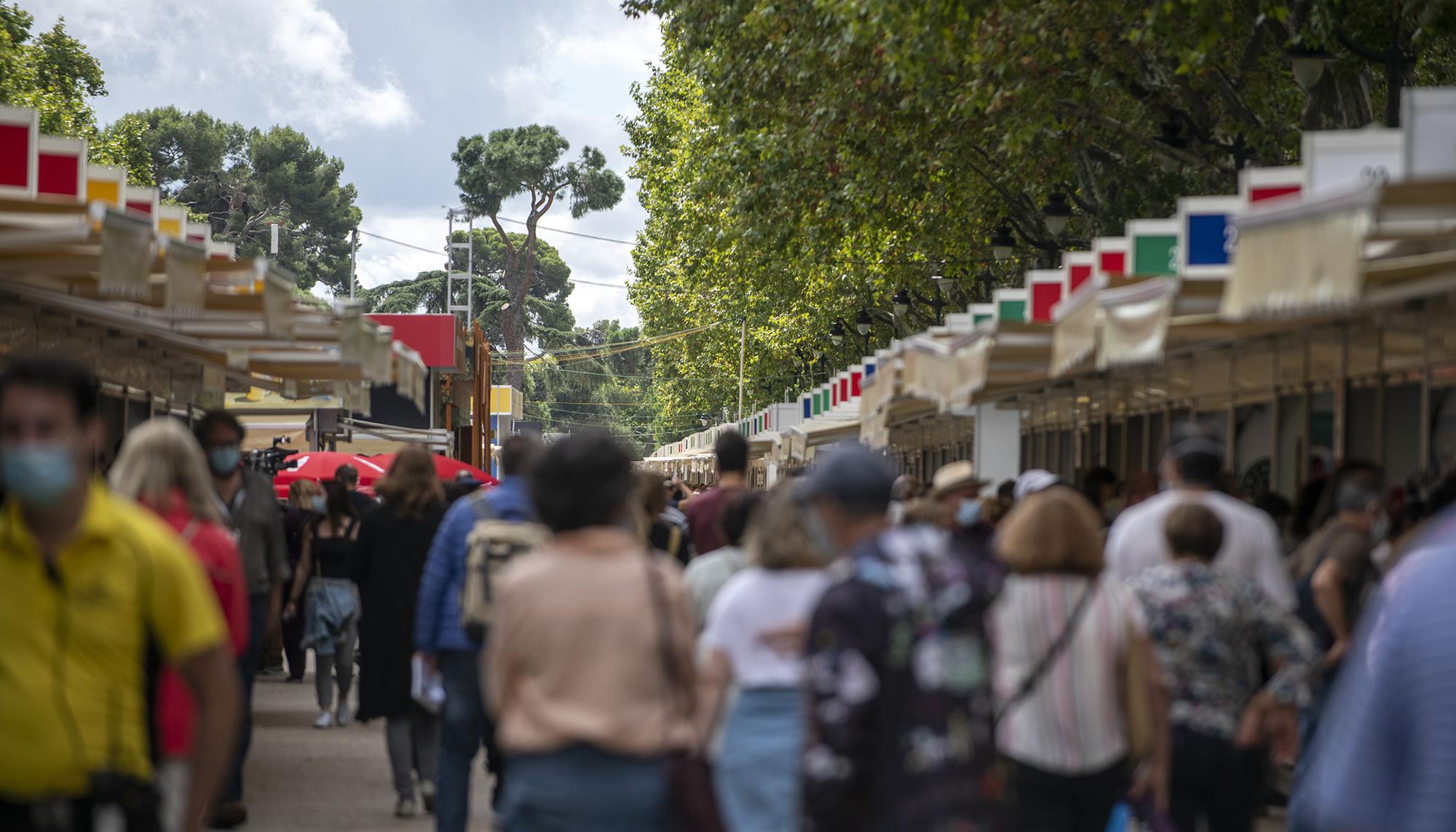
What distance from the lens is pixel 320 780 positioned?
1053 cm

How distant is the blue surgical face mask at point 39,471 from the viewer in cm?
346

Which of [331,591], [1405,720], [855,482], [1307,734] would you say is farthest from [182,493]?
[331,591]

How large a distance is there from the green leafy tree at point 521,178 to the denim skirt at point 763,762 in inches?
3604

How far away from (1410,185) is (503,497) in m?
3.40

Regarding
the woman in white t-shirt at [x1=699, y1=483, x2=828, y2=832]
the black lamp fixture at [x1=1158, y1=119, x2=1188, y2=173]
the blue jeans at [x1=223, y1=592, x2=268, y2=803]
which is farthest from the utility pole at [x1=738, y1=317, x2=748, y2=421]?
the woman in white t-shirt at [x1=699, y1=483, x2=828, y2=832]

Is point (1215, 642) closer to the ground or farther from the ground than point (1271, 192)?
closer to the ground

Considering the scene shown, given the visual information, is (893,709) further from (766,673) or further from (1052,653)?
(1052,653)

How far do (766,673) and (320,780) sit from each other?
634 cm

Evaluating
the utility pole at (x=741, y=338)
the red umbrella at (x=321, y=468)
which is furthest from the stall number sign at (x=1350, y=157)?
the utility pole at (x=741, y=338)

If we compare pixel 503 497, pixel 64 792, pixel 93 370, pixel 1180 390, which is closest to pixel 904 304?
pixel 1180 390

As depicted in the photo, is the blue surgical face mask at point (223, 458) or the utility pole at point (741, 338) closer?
the blue surgical face mask at point (223, 458)

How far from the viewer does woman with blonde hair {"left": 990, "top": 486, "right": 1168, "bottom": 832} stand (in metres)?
5.09

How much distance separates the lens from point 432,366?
44.5 meters

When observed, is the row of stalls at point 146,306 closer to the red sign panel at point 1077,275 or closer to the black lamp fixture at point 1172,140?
the red sign panel at point 1077,275
